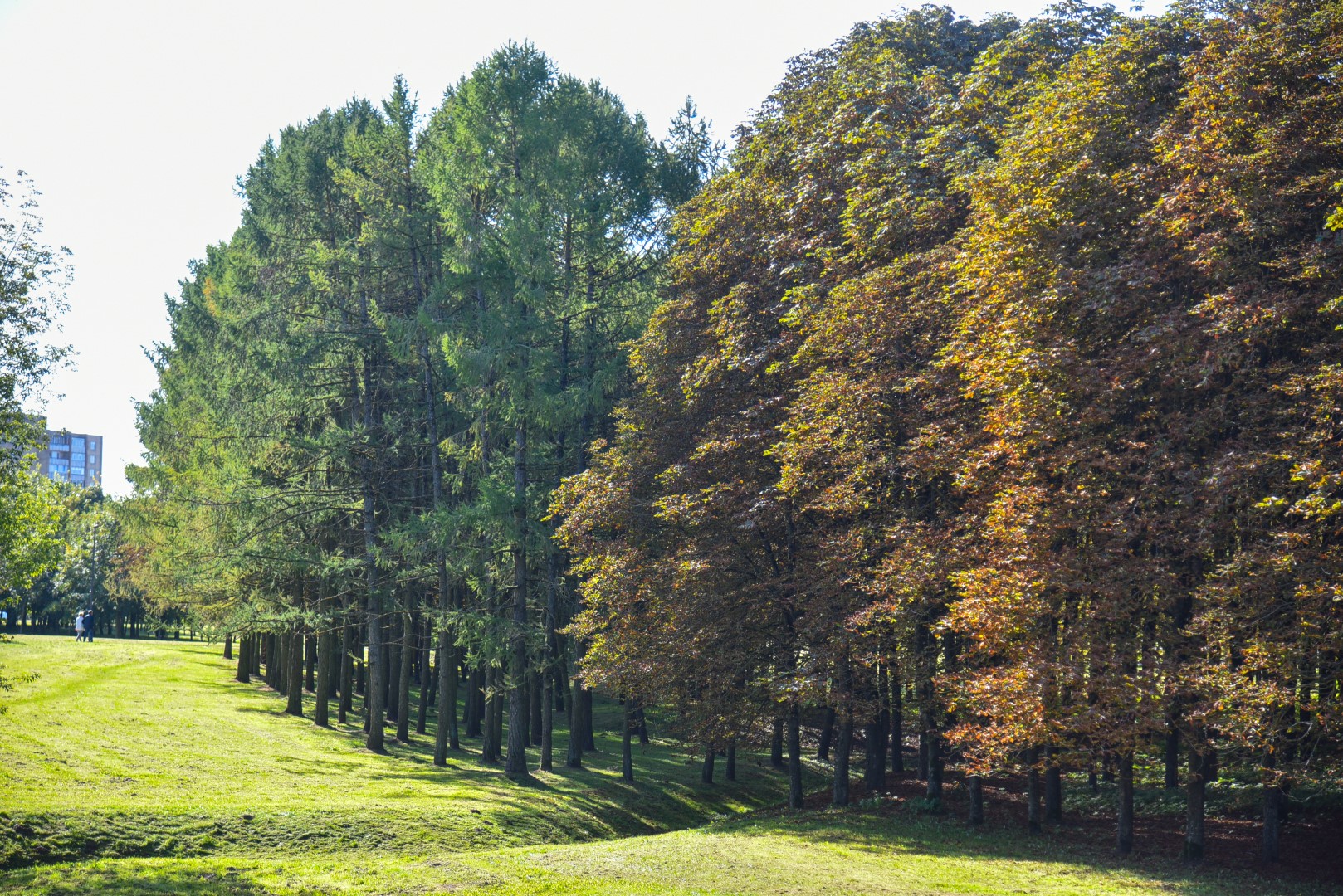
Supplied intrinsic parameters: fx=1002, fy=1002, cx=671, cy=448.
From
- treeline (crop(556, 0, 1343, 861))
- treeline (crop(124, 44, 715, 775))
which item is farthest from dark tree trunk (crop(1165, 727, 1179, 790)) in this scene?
treeline (crop(124, 44, 715, 775))

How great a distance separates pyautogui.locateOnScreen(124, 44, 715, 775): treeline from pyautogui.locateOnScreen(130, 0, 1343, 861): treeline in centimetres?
17

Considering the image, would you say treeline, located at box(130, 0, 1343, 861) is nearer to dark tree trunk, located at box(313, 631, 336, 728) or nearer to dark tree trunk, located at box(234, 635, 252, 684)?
dark tree trunk, located at box(313, 631, 336, 728)

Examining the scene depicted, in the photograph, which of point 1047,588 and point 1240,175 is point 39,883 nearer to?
point 1047,588

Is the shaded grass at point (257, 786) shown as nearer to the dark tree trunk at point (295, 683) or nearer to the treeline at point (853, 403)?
the dark tree trunk at point (295, 683)

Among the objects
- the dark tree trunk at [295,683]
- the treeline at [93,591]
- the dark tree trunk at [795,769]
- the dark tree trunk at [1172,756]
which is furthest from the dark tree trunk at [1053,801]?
the treeline at [93,591]

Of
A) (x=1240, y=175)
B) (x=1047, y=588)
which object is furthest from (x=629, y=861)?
(x=1240, y=175)

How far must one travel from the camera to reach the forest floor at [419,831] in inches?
588

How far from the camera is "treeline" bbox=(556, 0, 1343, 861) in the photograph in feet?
48.8

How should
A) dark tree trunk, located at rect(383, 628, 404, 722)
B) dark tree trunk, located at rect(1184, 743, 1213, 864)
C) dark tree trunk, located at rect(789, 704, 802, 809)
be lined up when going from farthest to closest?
dark tree trunk, located at rect(383, 628, 404, 722) → dark tree trunk, located at rect(789, 704, 802, 809) → dark tree trunk, located at rect(1184, 743, 1213, 864)

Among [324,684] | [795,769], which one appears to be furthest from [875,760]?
[324,684]

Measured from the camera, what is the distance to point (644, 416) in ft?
88.6

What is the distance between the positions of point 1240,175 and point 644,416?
15.6m

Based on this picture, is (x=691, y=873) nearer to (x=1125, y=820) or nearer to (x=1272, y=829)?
(x=1125, y=820)

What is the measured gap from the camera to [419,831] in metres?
19.8
